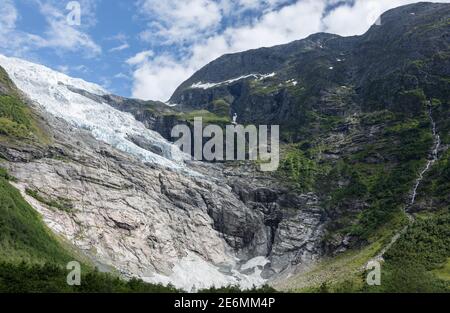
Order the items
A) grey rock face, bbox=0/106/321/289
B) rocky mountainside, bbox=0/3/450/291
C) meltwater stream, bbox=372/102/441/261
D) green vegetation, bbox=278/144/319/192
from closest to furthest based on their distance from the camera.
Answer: meltwater stream, bbox=372/102/441/261
rocky mountainside, bbox=0/3/450/291
grey rock face, bbox=0/106/321/289
green vegetation, bbox=278/144/319/192

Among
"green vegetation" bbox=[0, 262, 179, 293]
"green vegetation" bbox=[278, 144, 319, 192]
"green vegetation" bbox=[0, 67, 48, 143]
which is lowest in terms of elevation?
"green vegetation" bbox=[0, 262, 179, 293]

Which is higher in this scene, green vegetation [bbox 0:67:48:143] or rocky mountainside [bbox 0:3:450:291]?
green vegetation [bbox 0:67:48:143]

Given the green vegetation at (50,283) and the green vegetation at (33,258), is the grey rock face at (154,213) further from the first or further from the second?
the green vegetation at (50,283)

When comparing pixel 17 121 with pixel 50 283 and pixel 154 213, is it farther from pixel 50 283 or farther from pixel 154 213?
pixel 50 283

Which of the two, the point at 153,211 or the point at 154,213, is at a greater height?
the point at 153,211

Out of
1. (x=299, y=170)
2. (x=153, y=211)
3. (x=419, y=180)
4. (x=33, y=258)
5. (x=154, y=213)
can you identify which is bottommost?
(x=33, y=258)

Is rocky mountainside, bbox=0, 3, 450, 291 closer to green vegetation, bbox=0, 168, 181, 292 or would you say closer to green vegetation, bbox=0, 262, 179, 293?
green vegetation, bbox=0, 168, 181, 292

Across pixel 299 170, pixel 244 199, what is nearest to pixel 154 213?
pixel 244 199

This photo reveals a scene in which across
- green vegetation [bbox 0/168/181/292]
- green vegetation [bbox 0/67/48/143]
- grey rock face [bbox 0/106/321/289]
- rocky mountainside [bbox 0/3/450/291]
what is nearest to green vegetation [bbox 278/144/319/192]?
rocky mountainside [bbox 0/3/450/291]

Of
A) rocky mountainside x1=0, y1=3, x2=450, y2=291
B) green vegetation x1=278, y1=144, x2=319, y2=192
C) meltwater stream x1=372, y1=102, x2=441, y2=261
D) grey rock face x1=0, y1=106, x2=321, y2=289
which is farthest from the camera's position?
green vegetation x1=278, y1=144, x2=319, y2=192
